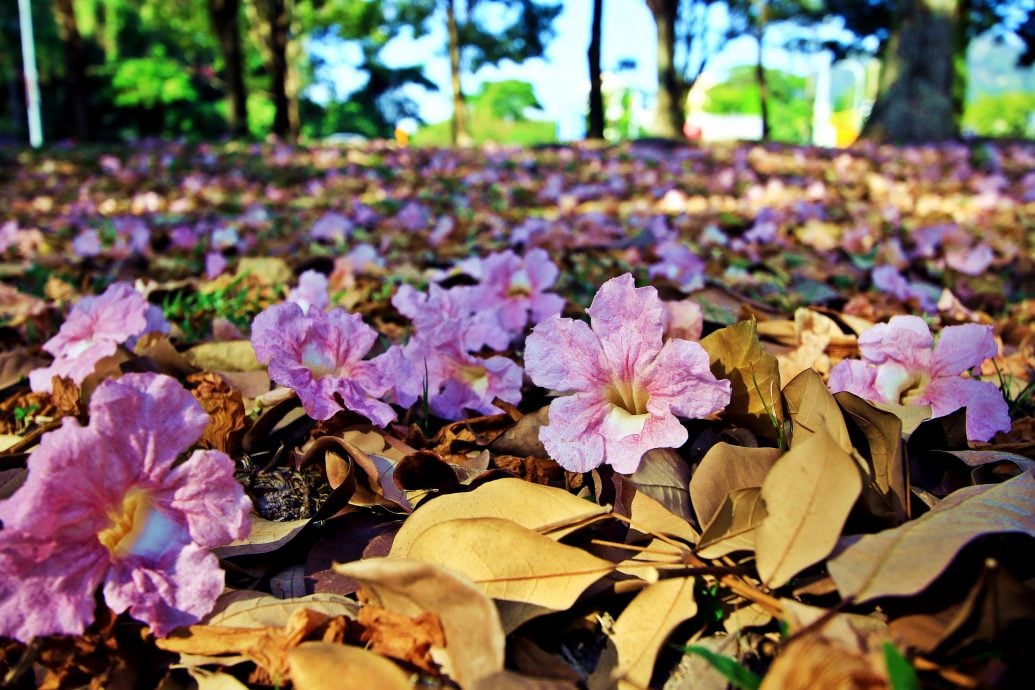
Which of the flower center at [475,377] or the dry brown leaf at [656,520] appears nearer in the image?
the dry brown leaf at [656,520]

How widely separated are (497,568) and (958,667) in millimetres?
473

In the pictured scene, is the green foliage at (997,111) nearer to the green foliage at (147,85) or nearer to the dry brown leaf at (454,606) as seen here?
the green foliage at (147,85)

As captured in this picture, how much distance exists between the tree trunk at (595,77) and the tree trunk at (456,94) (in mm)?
3719

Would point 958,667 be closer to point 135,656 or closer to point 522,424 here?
point 522,424

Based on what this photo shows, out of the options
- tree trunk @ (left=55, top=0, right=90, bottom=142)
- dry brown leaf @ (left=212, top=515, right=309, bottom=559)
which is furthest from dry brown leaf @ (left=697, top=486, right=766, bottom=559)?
tree trunk @ (left=55, top=0, right=90, bottom=142)

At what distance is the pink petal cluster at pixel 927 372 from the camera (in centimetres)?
115

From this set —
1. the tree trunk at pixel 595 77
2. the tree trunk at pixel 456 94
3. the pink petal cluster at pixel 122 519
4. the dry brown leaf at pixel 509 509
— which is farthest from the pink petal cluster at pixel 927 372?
the tree trunk at pixel 456 94

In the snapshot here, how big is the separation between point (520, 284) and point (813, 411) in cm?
102

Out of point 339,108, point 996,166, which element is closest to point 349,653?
point 996,166

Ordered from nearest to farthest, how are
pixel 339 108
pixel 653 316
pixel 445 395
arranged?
pixel 653 316
pixel 445 395
pixel 339 108

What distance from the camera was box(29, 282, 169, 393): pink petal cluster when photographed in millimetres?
1472

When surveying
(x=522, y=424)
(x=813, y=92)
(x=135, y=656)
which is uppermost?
(x=813, y=92)

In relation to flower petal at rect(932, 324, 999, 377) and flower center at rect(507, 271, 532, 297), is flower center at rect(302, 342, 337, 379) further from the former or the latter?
flower petal at rect(932, 324, 999, 377)

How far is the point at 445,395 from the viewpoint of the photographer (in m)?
1.44
